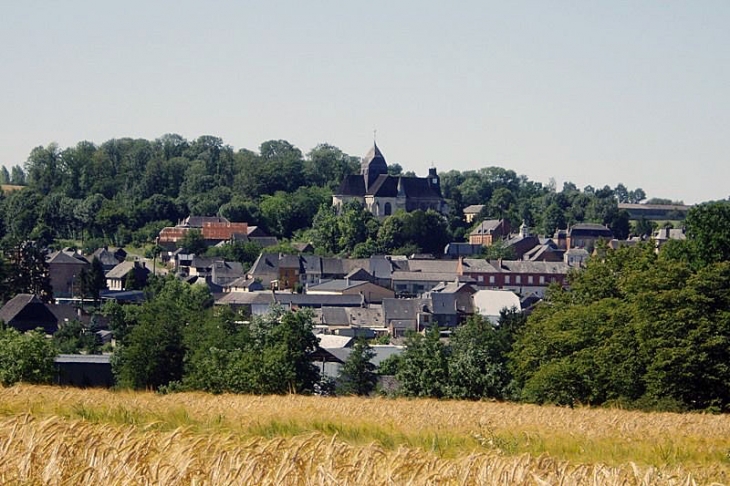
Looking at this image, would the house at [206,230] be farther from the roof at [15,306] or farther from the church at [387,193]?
the roof at [15,306]

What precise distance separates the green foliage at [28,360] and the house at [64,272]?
7492 centimetres

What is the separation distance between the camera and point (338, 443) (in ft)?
31.1

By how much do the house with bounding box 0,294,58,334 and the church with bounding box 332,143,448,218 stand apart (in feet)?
254

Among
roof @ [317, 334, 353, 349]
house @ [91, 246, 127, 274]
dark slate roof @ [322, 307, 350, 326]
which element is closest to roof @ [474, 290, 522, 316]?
dark slate roof @ [322, 307, 350, 326]

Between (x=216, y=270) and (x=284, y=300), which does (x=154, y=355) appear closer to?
(x=284, y=300)

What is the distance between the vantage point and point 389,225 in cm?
13325

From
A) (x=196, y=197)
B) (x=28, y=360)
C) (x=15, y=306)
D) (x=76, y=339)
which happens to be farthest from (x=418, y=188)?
(x=28, y=360)

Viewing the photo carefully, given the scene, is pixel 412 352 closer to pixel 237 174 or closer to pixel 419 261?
pixel 419 261

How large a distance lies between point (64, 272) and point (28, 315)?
3382cm

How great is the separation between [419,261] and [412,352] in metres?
85.8

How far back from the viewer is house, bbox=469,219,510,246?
14512cm

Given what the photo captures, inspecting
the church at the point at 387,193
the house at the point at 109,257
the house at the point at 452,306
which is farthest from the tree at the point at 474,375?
the church at the point at 387,193

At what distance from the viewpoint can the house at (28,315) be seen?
75.3 metres

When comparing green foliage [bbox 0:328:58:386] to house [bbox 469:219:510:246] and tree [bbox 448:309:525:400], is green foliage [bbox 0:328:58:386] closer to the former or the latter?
tree [bbox 448:309:525:400]
